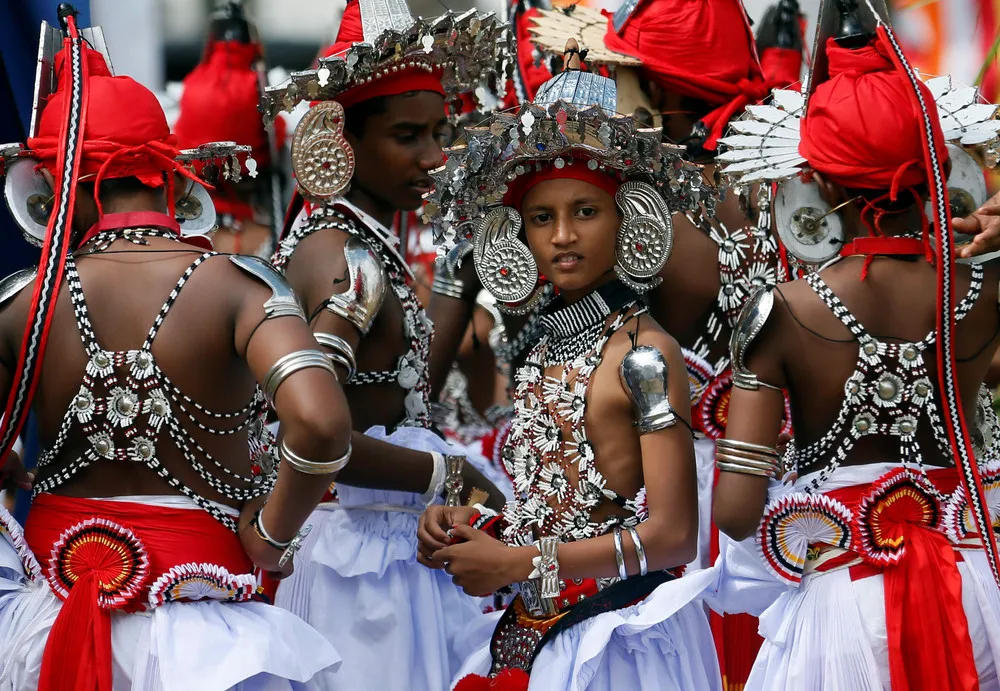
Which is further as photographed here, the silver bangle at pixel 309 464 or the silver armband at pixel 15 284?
the silver armband at pixel 15 284

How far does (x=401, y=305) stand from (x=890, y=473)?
1745 millimetres

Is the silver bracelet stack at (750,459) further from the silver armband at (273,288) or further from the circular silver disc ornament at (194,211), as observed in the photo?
the circular silver disc ornament at (194,211)

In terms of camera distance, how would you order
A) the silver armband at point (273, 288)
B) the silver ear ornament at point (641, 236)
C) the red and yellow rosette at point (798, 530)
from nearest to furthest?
the silver armband at point (273, 288) < the red and yellow rosette at point (798, 530) < the silver ear ornament at point (641, 236)

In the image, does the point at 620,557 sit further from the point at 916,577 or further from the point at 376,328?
the point at 376,328

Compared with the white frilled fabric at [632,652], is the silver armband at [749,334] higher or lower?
higher

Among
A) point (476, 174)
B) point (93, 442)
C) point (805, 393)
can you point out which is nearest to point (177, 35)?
point (476, 174)

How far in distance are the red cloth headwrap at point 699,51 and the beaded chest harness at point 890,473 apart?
171 cm

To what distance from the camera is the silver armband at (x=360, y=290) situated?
13.0 ft

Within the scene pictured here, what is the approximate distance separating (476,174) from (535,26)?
2.05 meters

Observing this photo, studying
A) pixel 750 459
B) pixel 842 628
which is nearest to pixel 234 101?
pixel 750 459

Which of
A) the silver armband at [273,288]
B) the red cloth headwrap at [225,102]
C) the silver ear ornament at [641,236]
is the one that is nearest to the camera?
the silver armband at [273,288]

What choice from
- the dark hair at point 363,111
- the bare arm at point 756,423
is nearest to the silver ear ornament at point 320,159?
the dark hair at point 363,111

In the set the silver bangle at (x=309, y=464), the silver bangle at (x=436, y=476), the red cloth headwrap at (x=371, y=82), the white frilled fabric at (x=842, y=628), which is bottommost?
the white frilled fabric at (x=842, y=628)

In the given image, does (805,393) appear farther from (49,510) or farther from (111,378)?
(49,510)
